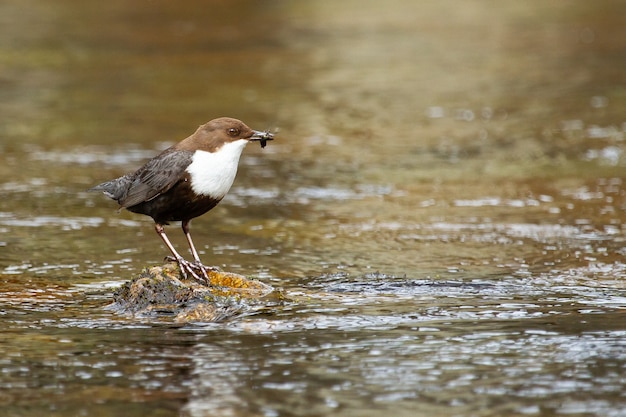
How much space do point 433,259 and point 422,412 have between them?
10.9 ft

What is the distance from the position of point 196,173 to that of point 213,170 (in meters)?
0.10

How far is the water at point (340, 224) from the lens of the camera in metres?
5.28

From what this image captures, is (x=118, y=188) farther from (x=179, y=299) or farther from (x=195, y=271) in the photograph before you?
(x=179, y=299)

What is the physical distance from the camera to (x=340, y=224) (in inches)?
373

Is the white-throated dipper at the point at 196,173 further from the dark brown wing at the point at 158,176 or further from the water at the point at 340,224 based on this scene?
the water at the point at 340,224

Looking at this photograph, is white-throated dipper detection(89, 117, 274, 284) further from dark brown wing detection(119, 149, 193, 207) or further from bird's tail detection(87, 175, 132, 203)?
bird's tail detection(87, 175, 132, 203)

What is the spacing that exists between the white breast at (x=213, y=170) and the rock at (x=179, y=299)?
1.77ft

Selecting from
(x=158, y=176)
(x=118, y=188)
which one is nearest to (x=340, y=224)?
(x=118, y=188)

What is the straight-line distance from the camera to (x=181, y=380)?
530 cm

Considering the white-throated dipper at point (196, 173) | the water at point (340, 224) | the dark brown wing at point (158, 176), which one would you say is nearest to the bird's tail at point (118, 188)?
the dark brown wing at point (158, 176)

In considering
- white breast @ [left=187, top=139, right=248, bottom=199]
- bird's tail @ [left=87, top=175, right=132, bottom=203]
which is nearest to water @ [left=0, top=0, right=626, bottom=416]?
bird's tail @ [left=87, top=175, right=132, bottom=203]

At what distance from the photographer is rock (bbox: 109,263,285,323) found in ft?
20.9

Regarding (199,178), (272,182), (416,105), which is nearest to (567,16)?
(416,105)

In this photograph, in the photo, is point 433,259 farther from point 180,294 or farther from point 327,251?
point 180,294
